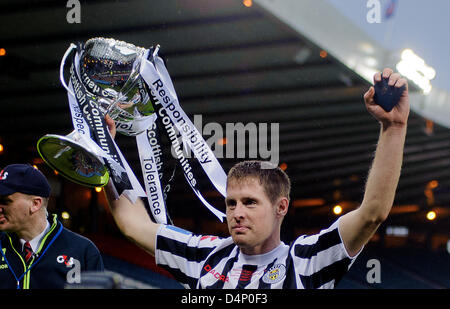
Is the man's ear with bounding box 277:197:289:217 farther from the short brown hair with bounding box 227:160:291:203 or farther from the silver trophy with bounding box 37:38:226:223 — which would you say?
the silver trophy with bounding box 37:38:226:223

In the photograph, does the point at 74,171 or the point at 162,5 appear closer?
the point at 74,171

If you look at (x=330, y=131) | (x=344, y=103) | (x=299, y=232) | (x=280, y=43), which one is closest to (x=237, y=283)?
(x=280, y=43)

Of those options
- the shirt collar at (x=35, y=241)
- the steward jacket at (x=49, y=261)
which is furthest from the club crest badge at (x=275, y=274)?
the shirt collar at (x=35, y=241)

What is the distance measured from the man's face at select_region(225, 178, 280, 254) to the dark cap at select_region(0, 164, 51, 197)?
1.18m

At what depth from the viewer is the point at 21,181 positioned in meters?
2.74

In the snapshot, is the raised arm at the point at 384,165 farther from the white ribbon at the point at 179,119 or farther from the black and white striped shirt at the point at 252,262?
the white ribbon at the point at 179,119

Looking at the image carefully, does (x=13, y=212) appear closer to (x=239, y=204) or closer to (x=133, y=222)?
(x=133, y=222)

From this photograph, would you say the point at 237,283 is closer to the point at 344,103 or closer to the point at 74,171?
the point at 74,171

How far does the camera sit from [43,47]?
7496 millimetres

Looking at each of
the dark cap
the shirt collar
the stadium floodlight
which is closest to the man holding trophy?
the dark cap

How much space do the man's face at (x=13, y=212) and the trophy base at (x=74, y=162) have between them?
67 centimetres

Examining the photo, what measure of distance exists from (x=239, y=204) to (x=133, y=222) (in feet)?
1.43
